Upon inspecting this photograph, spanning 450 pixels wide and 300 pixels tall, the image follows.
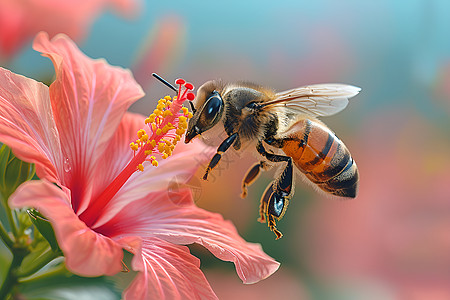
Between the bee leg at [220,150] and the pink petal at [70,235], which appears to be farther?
the bee leg at [220,150]

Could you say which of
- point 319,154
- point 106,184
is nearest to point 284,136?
point 319,154

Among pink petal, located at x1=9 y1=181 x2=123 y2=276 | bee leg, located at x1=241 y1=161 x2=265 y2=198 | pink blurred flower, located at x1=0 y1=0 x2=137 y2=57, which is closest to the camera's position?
pink petal, located at x1=9 y1=181 x2=123 y2=276

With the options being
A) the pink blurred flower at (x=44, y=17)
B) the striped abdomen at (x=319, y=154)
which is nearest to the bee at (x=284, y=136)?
the striped abdomen at (x=319, y=154)

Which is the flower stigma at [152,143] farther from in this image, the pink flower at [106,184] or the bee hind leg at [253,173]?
the bee hind leg at [253,173]

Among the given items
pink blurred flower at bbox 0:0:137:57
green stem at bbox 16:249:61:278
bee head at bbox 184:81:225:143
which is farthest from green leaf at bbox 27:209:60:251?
pink blurred flower at bbox 0:0:137:57

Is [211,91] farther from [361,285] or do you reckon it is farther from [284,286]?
[361,285]

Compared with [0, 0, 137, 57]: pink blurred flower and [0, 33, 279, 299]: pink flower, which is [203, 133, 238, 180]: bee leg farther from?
[0, 0, 137, 57]: pink blurred flower
